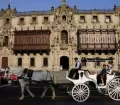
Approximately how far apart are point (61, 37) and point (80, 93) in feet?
114

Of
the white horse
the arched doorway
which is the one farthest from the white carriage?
the arched doorway

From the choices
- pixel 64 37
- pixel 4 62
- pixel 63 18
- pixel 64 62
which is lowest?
pixel 64 62

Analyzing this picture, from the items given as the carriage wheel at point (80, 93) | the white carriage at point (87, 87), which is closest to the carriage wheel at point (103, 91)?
the white carriage at point (87, 87)

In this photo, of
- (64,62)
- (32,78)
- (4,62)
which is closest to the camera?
(32,78)

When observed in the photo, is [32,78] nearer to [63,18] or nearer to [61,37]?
[61,37]

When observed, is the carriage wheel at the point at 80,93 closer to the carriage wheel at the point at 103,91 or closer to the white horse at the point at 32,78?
the carriage wheel at the point at 103,91

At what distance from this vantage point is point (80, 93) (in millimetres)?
13039

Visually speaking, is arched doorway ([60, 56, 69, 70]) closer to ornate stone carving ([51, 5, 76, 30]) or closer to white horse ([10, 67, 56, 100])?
ornate stone carving ([51, 5, 76, 30])

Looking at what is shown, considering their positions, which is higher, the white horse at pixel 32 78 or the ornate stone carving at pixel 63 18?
the ornate stone carving at pixel 63 18

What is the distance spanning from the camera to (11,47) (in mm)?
47875

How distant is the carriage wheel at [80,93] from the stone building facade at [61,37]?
32.2 meters

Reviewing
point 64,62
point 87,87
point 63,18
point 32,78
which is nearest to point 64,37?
point 63,18

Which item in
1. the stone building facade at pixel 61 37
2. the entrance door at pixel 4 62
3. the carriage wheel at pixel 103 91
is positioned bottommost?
the carriage wheel at pixel 103 91

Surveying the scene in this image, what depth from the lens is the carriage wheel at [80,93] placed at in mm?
13023
